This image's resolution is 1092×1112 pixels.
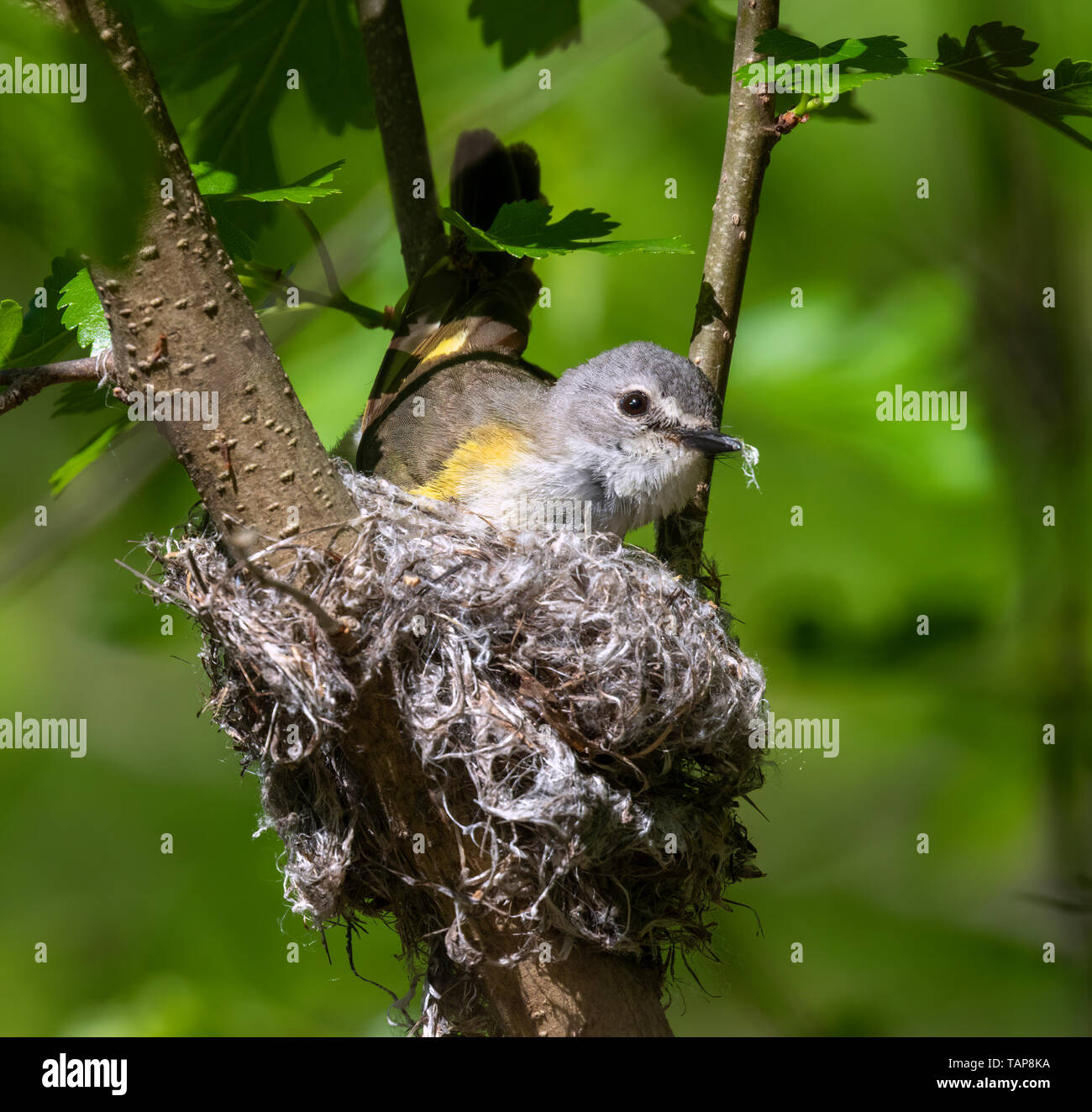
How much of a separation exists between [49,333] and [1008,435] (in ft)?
11.0

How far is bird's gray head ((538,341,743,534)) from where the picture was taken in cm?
300

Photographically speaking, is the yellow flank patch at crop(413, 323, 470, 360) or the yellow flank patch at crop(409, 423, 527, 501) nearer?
the yellow flank patch at crop(409, 423, 527, 501)

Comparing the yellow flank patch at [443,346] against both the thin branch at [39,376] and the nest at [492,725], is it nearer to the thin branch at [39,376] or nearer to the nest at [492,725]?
the nest at [492,725]

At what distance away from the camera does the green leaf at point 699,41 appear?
329cm

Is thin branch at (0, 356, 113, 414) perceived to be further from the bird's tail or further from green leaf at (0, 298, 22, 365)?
the bird's tail

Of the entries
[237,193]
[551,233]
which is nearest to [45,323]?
[237,193]

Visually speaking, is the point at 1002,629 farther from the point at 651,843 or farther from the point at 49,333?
the point at 49,333

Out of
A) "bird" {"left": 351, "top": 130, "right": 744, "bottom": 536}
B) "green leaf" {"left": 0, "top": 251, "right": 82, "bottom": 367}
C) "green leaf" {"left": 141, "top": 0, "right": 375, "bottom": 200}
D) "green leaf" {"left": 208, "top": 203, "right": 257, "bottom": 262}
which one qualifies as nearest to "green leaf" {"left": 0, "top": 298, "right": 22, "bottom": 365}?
"green leaf" {"left": 0, "top": 251, "right": 82, "bottom": 367}

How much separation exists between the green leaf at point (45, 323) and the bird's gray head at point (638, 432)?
1367mm

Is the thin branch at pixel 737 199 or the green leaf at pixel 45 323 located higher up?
the thin branch at pixel 737 199

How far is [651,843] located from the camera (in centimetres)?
231

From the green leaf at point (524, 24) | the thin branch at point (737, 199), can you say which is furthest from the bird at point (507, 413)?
the green leaf at point (524, 24)

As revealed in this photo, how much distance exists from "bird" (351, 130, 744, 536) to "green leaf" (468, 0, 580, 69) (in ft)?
0.93

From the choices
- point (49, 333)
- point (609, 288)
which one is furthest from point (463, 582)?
point (609, 288)
